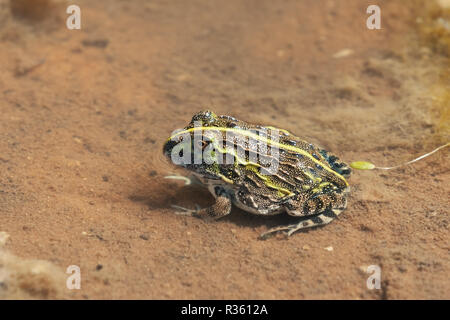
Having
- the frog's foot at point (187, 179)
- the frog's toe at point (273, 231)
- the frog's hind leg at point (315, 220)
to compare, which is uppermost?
the frog's foot at point (187, 179)

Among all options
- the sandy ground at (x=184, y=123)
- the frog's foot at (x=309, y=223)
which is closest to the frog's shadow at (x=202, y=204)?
the sandy ground at (x=184, y=123)

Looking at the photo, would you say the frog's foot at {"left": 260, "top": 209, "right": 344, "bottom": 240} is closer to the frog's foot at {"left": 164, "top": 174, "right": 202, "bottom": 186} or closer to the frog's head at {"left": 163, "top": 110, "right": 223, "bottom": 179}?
the frog's head at {"left": 163, "top": 110, "right": 223, "bottom": 179}

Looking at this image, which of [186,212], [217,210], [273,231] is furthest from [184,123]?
[273,231]

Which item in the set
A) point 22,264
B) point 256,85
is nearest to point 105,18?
point 256,85

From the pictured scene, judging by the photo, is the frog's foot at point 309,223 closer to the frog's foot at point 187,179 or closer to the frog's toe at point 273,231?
the frog's toe at point 273,231

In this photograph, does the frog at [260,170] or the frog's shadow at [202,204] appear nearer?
the frog at [260,170]

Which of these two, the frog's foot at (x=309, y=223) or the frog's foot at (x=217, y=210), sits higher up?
the frog's foot at (x=217, y=210)

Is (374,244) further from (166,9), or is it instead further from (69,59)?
(166,9)

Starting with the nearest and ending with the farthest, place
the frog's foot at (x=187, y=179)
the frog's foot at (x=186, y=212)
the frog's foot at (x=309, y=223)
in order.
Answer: the frog's foot at (x=309, y=223) < the frog's foot at (x=186, y=212) < the frog's foot at (x=187, y=179)
